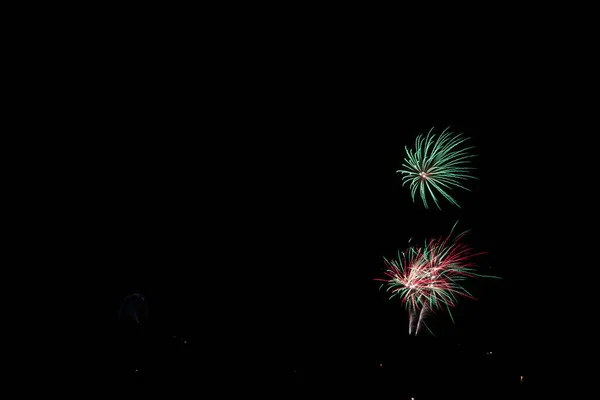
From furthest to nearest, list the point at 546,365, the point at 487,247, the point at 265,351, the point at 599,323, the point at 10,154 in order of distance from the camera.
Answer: the point at 487,247
the point at 10,154
the point at 599,323
the point at 265,351
the point at 546,365

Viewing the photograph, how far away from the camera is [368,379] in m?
6.51

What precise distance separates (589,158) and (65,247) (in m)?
17.3

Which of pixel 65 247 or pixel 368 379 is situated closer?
pixel 368 379

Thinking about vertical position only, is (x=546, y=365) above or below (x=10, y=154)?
below

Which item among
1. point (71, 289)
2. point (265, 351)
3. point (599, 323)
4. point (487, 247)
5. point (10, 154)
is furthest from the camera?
point (487, 247)

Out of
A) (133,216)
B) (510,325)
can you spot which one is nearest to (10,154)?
(133,216)

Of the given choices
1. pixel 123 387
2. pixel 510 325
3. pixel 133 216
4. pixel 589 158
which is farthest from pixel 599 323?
pixel 133 216

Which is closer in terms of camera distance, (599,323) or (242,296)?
(599,323)

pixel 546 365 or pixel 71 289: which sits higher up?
pixel 71 289

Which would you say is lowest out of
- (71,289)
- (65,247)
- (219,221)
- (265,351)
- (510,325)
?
(265,351)

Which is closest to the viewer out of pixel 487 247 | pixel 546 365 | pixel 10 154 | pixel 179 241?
pixel 546 365

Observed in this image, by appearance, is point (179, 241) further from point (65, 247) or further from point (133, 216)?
point (65, 247)

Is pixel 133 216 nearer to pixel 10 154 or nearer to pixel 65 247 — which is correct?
pixel 65 247

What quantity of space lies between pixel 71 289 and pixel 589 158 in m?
17.3
